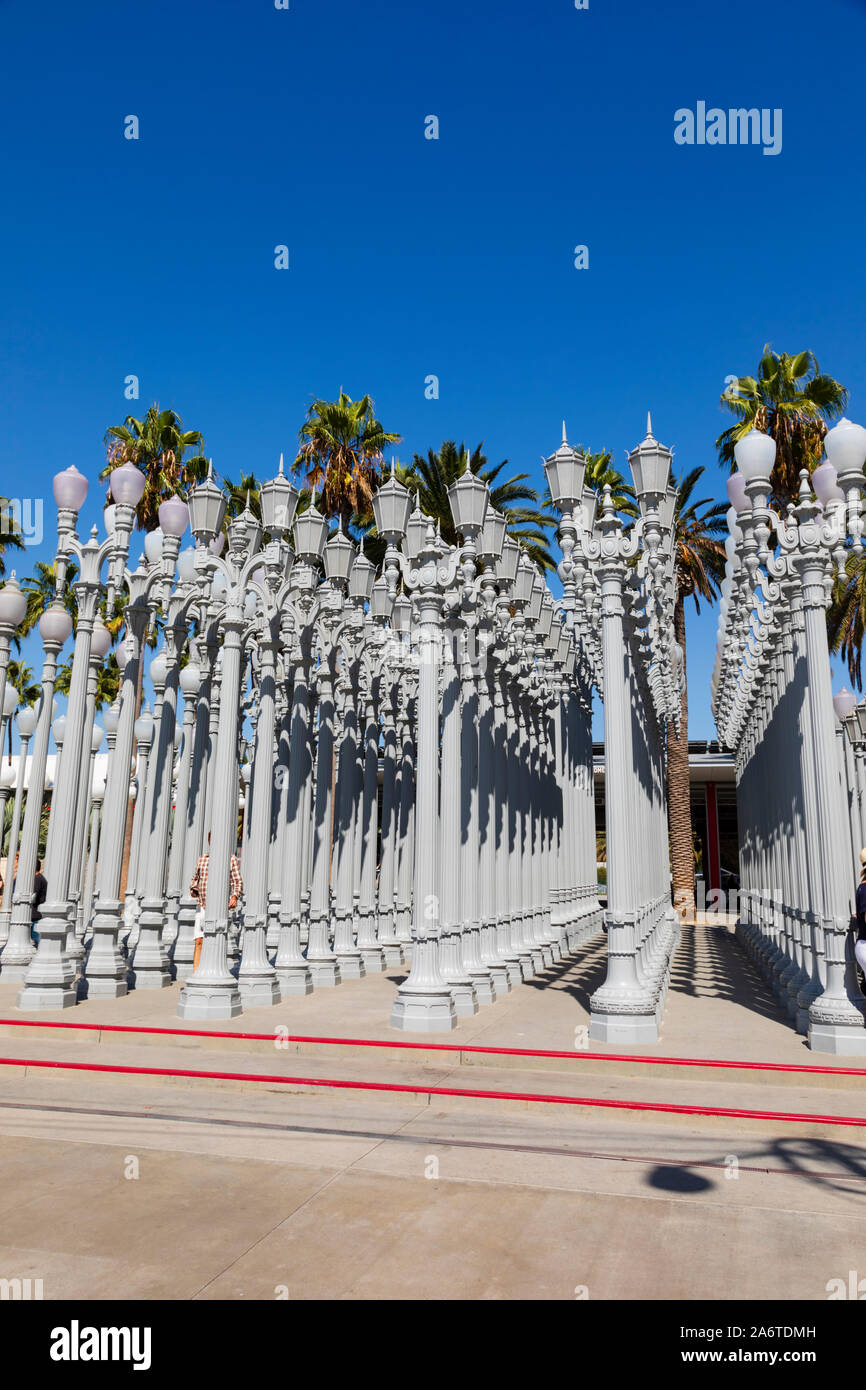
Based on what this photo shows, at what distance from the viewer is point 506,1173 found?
19.0 ft

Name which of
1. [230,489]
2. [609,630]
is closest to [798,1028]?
[609,630]

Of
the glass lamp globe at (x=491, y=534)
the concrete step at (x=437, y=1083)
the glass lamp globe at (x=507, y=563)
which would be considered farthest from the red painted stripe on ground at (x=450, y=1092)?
the glass lamp globe at (x=507, y=563)

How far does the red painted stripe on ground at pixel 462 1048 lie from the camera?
7.84 m

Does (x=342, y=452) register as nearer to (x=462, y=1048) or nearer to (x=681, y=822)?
(x=681, y=822)

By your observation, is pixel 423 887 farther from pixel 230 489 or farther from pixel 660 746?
pixel 230 489

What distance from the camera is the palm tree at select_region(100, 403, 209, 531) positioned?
30.1 m

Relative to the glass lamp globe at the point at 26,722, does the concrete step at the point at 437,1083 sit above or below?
below

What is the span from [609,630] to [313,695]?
337 inches

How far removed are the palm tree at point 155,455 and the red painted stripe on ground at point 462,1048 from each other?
75.2 feet

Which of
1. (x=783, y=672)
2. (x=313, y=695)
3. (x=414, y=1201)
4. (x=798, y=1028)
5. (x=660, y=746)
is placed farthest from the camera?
(x=660, y=746)

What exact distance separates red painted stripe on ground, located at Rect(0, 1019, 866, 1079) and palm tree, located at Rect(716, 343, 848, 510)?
853 inches

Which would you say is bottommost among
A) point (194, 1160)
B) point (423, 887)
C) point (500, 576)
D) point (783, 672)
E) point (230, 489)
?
point (194, 1160)

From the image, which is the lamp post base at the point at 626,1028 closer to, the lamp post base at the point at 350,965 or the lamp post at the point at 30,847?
the lamp post base at the point at 350,965

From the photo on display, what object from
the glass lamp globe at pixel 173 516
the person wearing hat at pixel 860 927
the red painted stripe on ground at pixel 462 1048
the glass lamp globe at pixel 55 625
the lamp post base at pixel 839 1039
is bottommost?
the red painted stripe on ground at pixel 462 1048
